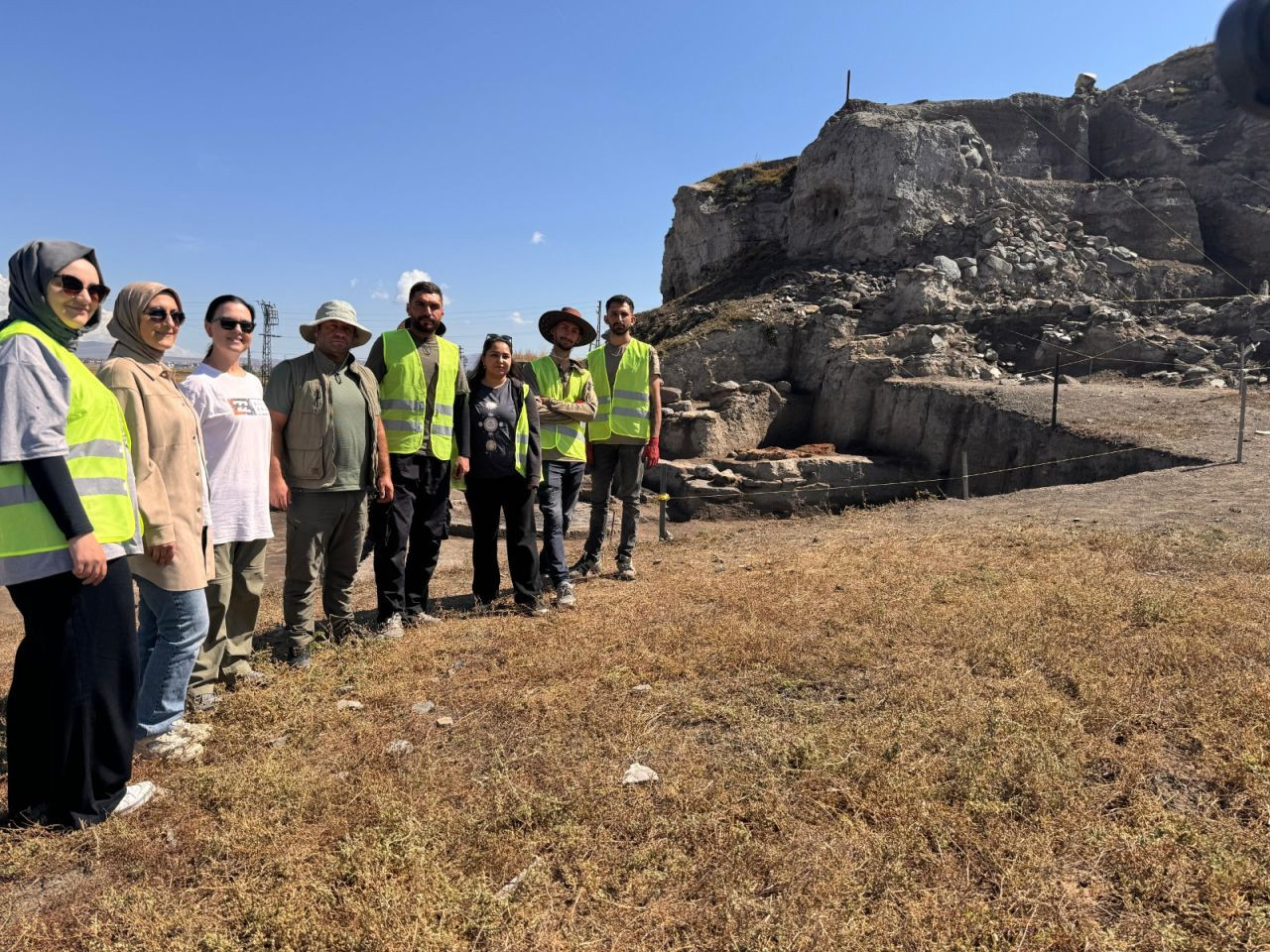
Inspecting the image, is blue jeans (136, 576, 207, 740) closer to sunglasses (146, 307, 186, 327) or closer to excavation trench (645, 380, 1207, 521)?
sunglasses (146, 307, 186, 327)

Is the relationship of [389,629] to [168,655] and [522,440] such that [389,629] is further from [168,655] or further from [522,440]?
[168,655]

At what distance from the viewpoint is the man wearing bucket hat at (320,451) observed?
12.1 ft

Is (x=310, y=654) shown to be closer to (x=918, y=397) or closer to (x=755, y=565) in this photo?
(x=755, y=565)

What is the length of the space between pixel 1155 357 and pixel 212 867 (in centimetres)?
1774

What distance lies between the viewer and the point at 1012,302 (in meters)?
17.4

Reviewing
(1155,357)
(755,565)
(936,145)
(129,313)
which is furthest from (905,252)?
(129,313)

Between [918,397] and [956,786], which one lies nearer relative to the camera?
[956,786]

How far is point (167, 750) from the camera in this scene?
2736mm

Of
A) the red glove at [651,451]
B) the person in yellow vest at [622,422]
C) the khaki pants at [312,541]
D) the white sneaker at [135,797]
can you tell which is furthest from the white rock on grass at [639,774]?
the red glove at [651,451]

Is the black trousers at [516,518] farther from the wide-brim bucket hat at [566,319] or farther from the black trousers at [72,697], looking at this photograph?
the black trousers at [72,697]

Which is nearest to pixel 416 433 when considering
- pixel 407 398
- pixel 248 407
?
pixel 407 398

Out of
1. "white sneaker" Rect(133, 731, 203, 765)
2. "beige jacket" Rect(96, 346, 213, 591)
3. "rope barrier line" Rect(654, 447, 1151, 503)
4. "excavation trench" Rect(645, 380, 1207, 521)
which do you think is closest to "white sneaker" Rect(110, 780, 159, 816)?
"white sneaker" Rect(133, 731, 203, 765)

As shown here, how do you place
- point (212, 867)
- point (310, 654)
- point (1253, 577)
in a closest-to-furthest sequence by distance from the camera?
point (212, 867) → point (310, 654) → point (1253, 577)

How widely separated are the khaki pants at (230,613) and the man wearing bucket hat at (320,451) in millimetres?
195
